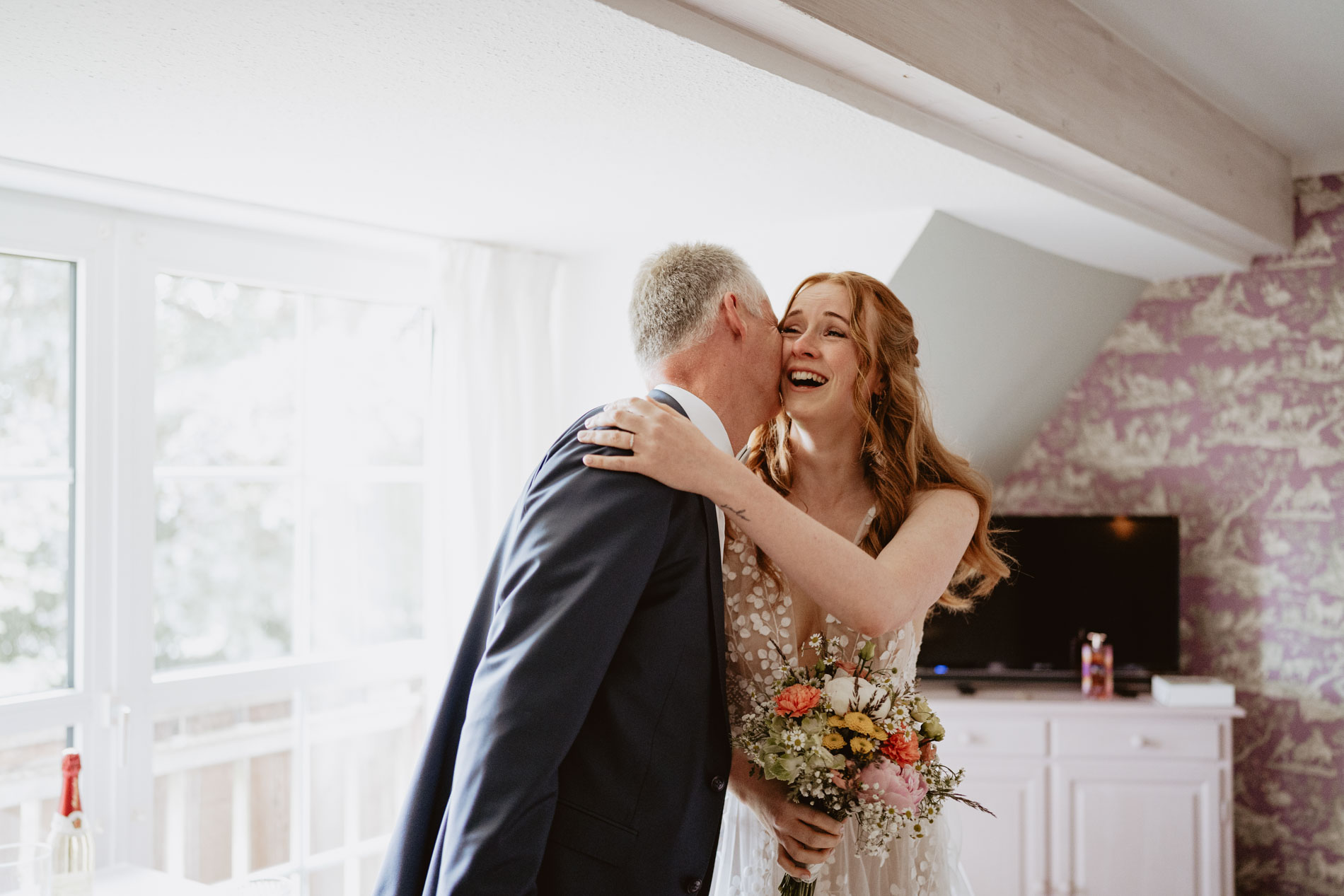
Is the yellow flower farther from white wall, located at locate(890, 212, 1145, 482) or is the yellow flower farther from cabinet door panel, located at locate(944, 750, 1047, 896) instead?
cabinet door panel, located at locate(944, 750, 1047, 896)

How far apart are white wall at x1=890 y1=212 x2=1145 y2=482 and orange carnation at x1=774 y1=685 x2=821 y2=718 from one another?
1.58m

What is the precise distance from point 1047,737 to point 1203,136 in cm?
204

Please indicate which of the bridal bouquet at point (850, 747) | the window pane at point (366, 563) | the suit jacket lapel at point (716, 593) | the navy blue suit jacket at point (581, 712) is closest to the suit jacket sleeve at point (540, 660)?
the navy blue suit jacket at point (581, 712)

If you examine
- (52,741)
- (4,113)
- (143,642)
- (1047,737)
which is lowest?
(1047,737)

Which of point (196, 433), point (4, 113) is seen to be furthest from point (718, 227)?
point (4, 113)

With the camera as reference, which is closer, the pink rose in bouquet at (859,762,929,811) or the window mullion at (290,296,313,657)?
the pink rose in bouquet at (859,762,929,811)

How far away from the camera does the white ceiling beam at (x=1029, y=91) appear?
1.71m

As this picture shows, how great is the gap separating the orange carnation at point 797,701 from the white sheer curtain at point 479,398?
6.36 feet

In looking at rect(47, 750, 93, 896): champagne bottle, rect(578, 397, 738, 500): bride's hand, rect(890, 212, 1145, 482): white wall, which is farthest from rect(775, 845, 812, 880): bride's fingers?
rect(890, 212, 1145, 482): white wall

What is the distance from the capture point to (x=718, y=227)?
310 centimetres

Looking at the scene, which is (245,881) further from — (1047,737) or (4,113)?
(1047,737)

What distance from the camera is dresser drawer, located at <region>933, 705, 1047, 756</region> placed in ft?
11.5

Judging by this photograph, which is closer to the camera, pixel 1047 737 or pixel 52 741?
pixel 52 741

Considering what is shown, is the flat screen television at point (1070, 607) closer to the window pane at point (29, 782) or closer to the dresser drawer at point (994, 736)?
the dresser drawer at point (994, 736)
